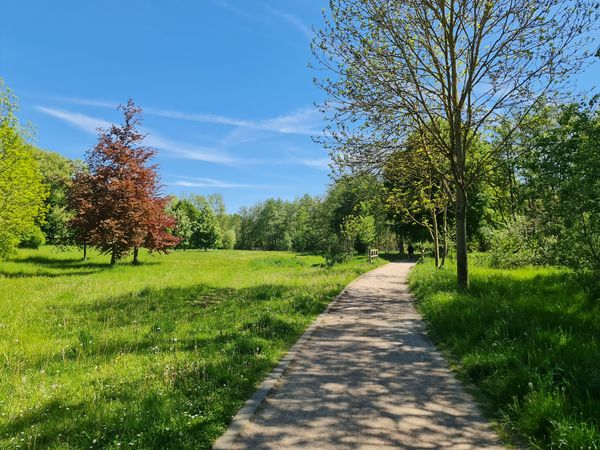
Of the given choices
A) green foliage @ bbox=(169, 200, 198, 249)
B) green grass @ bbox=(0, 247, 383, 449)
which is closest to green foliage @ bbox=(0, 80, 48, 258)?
green grass @ bbox=(0, 247, 383, 449)

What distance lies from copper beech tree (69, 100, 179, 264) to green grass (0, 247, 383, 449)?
9.41 metres

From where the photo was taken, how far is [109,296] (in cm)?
1308

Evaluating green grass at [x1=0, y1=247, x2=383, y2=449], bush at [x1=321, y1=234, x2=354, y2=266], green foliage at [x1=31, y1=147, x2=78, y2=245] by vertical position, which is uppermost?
green foliage at [x1=31, y1=147, x2=78, y2=245]

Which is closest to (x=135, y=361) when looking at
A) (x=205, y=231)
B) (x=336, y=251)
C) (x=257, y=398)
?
(x=257, y=398)

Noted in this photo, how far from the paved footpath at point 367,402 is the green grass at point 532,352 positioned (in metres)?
0.35

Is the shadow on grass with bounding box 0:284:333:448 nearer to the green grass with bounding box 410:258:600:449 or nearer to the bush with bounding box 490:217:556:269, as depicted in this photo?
the green grass with bounding box 410:258:600:449

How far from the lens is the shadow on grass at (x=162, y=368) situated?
384 centimetres

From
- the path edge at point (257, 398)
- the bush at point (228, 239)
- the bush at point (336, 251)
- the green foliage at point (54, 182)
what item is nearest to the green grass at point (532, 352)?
the path edge at point (257, 398)

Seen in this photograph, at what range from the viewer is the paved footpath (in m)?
3.74

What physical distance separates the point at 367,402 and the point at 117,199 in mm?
22126

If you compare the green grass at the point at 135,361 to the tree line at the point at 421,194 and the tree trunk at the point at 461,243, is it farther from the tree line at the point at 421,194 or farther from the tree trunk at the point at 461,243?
the tree line at the point at 421,194

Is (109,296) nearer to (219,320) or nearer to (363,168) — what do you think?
(219,320)

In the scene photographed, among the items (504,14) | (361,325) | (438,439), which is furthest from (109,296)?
(504,14)

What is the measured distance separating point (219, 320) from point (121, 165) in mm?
18290
